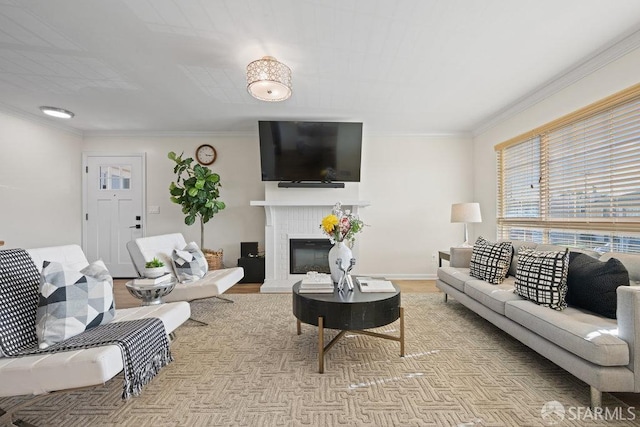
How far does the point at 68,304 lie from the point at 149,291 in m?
0.65

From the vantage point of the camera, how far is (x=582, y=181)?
2.82 m

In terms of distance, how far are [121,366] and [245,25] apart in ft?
7.64

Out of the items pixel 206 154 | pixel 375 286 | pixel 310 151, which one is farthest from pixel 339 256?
pixel 206 154

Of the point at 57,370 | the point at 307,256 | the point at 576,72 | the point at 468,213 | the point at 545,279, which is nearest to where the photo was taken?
the point at 57,370

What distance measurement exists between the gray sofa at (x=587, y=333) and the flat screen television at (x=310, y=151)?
261 centimetres

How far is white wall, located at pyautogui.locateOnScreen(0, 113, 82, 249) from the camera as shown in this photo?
150 inches

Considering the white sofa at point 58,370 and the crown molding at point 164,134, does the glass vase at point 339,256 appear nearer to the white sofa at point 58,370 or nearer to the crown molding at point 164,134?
the white sofa at point 58,370

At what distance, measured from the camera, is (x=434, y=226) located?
4879 mm

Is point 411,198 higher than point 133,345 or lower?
higher

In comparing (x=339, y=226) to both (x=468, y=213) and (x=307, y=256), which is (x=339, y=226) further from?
(x=468, y=213)

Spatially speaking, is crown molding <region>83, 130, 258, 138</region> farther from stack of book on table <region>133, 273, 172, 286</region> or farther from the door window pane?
stack of book on table <region>133, 273, 172, 286</region>

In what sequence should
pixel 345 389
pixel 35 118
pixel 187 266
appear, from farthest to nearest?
1. pixel 35 118
2. pixel 187 266
3. pixel 345 389

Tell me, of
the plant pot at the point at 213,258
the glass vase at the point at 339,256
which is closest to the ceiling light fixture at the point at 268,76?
the glass vase at the point at 339,256

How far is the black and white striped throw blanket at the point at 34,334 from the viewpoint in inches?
58.4
